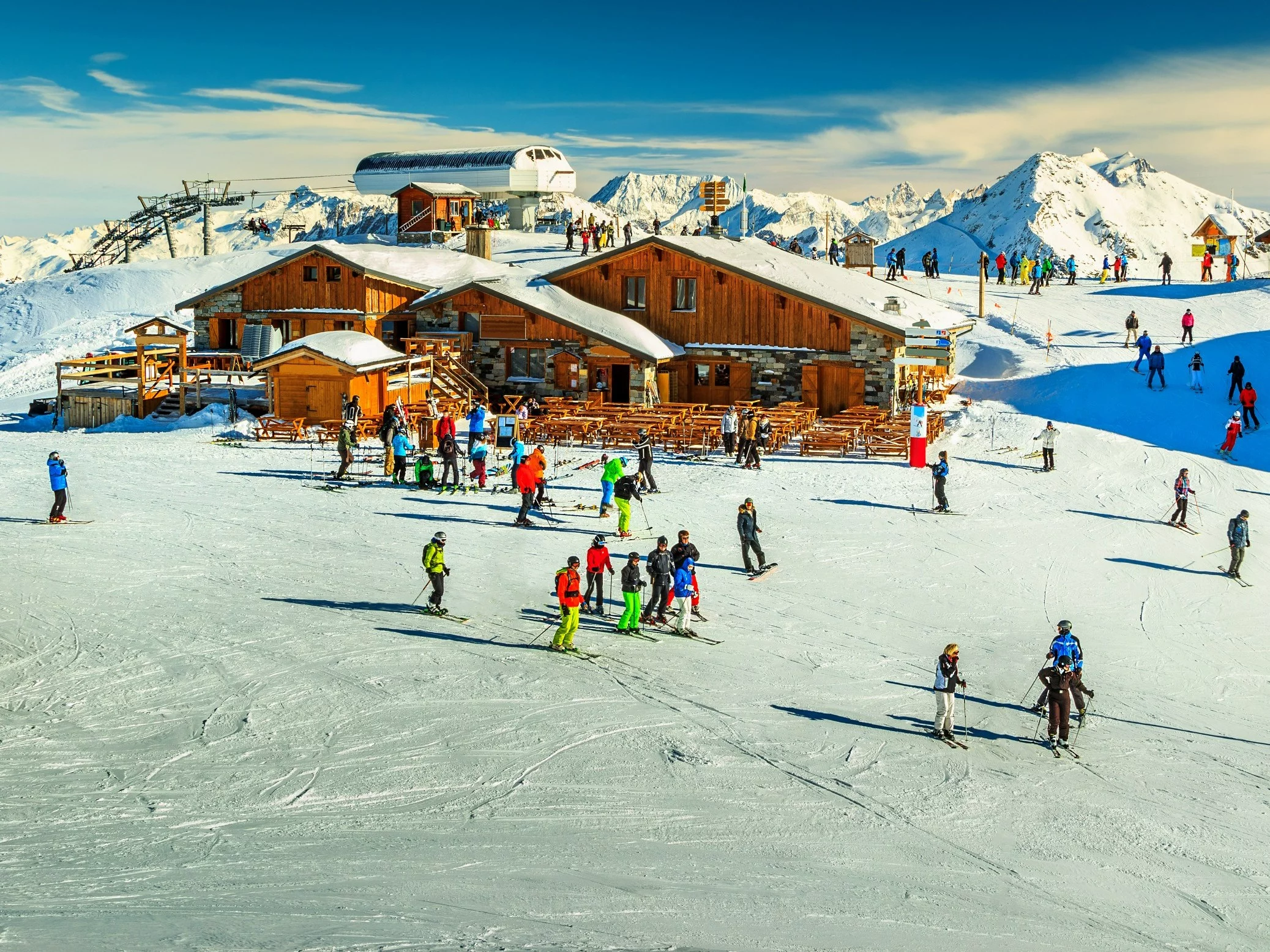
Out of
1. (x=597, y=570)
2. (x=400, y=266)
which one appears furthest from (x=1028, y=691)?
(x=400, y=266)

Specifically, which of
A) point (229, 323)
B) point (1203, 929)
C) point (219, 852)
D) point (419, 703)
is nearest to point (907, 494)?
point (419, 703)

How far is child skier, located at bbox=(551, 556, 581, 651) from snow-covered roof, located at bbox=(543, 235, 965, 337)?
22289mm

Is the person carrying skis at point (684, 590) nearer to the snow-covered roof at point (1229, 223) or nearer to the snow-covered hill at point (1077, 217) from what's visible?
the snow-covered hill at point (1077, 217)

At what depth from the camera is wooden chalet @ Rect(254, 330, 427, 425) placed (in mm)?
34531

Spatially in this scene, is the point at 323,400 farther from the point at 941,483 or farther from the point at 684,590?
the point at 684,590

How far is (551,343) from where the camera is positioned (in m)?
39.8

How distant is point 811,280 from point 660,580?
985 inches

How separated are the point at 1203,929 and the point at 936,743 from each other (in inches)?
164

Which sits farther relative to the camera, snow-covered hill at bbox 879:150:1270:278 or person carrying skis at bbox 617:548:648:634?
snow-covered hill at bbox 879:150:1270:278

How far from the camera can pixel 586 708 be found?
50.5ft

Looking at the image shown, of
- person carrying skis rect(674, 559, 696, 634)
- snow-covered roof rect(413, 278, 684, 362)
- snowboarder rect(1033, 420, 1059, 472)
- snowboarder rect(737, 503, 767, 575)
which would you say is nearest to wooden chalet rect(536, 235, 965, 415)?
snow-covered roof rect(413, 278, 684, 362)

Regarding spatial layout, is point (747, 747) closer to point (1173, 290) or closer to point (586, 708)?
point (586, 708)

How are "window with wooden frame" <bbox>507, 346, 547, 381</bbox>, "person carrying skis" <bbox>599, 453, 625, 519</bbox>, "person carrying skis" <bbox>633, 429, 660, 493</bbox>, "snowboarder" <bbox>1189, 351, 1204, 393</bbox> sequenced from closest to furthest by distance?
"person carrying skis" <bbox>599, 453, 625, 519</bbox>
"person carrying skis" <bbox>633, 429, 660, 493</bbox>
"snowboarder" <bbox>1189, 351, 1204, 393</bbox>
"window with wooden frame" <bbox>507, 346, 547, 381</bbox>

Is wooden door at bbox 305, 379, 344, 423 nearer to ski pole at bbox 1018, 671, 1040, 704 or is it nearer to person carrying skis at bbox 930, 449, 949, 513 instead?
person carrying skis at bbox 930, 449, 949, 513
